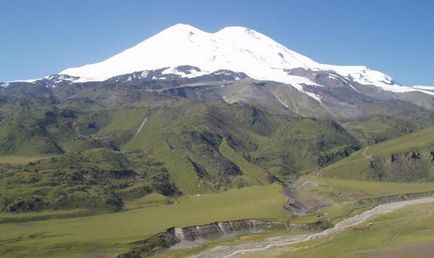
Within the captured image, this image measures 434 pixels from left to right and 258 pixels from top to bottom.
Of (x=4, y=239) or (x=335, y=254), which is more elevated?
(x=4, y=239)

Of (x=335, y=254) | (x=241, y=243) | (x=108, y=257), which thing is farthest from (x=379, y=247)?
(x=108, y=257)

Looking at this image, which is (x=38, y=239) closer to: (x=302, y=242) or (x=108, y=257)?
(x=108, y=257)

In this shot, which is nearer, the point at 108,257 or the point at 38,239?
the point at 108,257

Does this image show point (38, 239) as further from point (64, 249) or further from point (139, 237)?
point (139, 237)

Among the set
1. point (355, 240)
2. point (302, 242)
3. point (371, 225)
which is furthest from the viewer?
point (371, 225)

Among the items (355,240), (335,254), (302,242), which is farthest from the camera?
(302,242)

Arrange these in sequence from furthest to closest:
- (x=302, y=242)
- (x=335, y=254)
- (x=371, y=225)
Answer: (x=371, y=225) < (x=302, y=242) < (x=335, y=254)

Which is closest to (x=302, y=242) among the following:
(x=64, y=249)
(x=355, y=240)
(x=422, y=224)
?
(x=355, y=240)

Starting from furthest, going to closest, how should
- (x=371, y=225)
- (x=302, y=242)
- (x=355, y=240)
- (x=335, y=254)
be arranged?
(x=371, y=225) < (x=302, y=242) < (x=355, y=240) < (x=335, y=254)

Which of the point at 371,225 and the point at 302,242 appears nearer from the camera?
the point at 302,242
